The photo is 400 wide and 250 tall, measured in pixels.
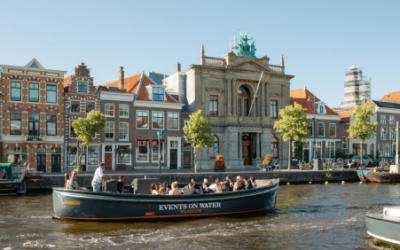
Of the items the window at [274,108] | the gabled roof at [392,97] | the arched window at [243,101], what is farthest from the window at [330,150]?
the gabled roof at [392,97]

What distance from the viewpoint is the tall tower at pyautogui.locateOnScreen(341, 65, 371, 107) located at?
101312 millimetres

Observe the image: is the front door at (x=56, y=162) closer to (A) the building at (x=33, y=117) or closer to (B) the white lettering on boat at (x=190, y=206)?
(A) the building at (x=33, y=117)

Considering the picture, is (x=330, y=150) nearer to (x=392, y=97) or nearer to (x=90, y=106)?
(x=392, y=97)

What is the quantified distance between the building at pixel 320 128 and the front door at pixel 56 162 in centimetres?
3151

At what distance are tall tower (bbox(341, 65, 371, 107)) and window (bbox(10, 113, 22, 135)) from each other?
8342 cm

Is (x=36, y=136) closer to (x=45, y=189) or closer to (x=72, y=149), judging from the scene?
(x=72, y=149)

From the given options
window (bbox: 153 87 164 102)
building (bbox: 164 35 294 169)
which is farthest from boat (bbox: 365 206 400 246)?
window (bbox: 153 87 164 102)

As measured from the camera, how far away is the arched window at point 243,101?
1957 inches

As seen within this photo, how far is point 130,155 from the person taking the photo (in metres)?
42.8

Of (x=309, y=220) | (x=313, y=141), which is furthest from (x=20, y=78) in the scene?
(x=313, y=141)

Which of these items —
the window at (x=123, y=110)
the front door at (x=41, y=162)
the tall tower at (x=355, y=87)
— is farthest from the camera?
the tall tower at (x=355, y=87)

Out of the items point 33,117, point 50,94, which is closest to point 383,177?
point 50,94

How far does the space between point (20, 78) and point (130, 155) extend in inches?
510

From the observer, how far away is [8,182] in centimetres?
2795
